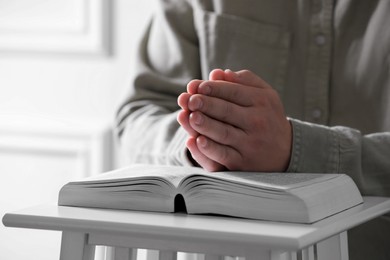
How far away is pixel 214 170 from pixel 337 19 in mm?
488

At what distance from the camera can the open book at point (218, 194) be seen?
0.84 meters

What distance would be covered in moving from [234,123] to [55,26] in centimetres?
135

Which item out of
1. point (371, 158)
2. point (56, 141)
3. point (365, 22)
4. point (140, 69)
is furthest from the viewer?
point (56, 141)

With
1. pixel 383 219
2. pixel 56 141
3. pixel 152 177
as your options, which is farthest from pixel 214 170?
pixel 56 141

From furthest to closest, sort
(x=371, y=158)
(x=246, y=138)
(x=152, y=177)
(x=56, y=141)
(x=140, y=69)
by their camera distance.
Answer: (x=56, y=141), (x=140, y=69), (x=371, y=158), (x=246, y=138), (x=152, y=177)

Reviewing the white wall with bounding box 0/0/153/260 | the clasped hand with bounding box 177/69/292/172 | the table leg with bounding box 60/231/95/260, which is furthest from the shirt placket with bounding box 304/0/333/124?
the white wall with bounding box 0/0/153/260

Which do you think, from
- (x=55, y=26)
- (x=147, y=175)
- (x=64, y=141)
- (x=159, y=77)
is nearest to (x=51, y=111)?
(x=64, y=141)

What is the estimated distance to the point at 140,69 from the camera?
1.53m

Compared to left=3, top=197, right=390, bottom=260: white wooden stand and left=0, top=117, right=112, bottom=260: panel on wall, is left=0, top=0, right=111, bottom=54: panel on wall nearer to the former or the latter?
left=0, top=117, right=112, bottom=260: panel on wall

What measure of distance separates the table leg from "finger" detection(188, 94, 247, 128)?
0.74ft

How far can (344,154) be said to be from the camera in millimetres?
1149

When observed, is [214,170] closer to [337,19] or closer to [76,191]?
[76,191]

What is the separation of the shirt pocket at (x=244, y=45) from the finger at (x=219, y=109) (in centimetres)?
40

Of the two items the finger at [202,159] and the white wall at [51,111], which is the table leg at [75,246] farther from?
the white wall at [51,111]
